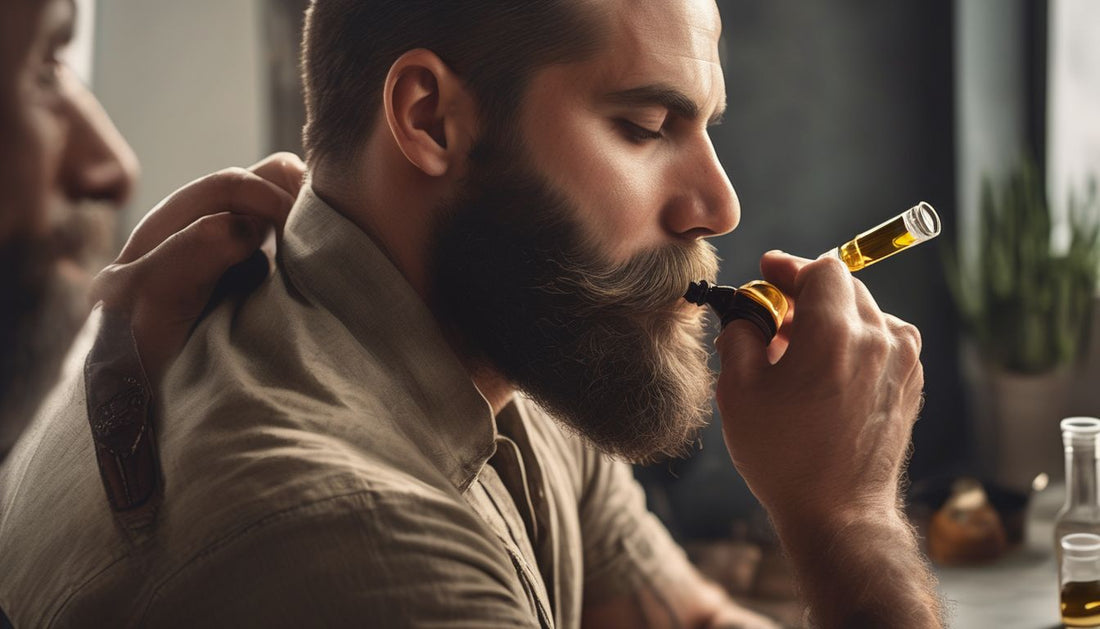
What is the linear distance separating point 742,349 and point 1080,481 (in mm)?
471

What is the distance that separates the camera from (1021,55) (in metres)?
2.67

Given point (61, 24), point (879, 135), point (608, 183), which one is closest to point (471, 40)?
point (608, 183)

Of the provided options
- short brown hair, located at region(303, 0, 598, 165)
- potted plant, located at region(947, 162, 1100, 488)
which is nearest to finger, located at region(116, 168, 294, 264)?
short brown hair, located at region(303, 0, 598, 165)

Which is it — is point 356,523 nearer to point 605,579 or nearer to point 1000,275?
point 605,579

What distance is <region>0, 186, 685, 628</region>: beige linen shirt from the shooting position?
0.74m

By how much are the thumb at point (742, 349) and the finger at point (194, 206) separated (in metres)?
0.44

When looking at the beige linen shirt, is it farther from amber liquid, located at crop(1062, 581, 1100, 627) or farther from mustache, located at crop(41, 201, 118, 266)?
amber liquid, located at crop(1062, 581, 1100, 627)

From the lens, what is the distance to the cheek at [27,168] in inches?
22.1

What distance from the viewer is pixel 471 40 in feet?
3.37

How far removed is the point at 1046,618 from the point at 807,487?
0.83 metres

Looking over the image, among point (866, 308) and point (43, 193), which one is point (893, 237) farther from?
point (43, 193)

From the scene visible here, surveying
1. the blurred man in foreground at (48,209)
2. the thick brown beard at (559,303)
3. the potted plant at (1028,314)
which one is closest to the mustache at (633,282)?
the thick brown beard at (559,303)

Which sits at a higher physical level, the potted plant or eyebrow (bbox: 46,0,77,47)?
eyebrow (bbox: 46,0,77,47)

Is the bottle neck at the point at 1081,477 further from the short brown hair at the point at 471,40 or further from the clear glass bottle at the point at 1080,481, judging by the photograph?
the short brown hair at the point at 471,40
